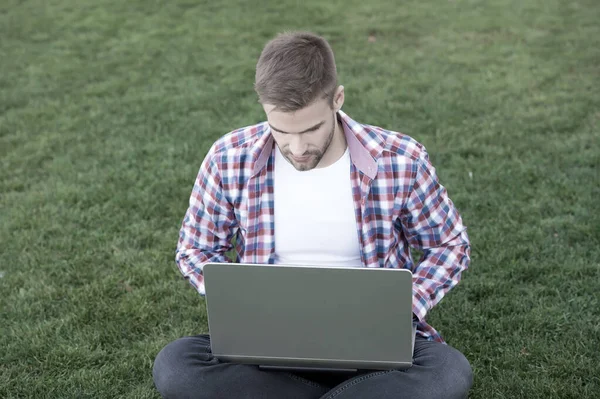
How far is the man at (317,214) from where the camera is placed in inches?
101

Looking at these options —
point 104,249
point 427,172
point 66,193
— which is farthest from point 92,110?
point 427,172

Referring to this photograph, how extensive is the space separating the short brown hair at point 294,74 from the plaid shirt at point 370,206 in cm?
27

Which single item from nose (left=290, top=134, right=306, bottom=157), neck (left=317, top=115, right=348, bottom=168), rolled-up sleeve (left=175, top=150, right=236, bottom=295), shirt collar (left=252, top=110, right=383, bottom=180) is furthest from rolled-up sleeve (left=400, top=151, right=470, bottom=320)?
rolled-up sleeve (left=175, top=150, right=236, bottom=295)

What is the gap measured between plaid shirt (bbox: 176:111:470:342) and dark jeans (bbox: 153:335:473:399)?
19 cm

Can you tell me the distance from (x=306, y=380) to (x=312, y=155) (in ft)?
2.59

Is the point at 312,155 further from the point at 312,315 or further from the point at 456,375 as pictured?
the point at 456,375

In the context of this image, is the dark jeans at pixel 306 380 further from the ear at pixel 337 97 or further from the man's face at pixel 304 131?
the ear at pixel 337 97

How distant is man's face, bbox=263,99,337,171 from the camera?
2.54m

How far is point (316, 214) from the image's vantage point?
2.76m

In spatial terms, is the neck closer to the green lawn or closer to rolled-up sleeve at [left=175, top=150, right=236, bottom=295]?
rolled-up sleeve at [left=175, top=150, right=236, bottom=295]

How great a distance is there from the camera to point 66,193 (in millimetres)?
4934

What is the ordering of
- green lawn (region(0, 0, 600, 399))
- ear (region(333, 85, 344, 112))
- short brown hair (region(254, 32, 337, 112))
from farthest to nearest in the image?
green lawn (region(0, 0, 600, 399))
ear (region(333, 85, 344, 112))
short brown hair (region(254, 32, 337, 112))

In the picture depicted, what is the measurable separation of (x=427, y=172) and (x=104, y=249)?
7.51ft

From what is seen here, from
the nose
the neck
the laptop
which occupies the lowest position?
the laptop
